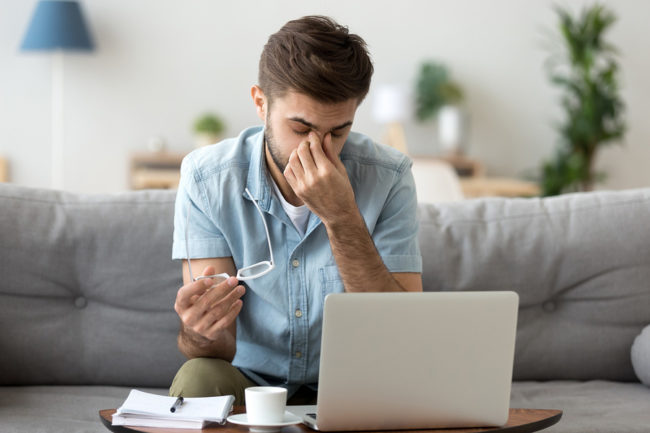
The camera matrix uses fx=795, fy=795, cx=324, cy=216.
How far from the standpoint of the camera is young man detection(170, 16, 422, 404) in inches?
60.9

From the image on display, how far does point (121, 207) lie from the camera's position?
194 cm

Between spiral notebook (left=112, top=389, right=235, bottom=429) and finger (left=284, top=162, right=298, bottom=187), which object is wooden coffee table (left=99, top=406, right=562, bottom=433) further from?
finger (left=284, top=162, right=298, bottom=187)

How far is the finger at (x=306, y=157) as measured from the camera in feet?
5.03

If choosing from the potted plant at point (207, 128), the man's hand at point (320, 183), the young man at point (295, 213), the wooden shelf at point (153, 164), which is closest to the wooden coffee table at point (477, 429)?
the young man at point (295, 213)

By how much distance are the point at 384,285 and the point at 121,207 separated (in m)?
0.74

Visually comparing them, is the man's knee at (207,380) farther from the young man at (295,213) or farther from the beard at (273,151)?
the beard at (273,151)

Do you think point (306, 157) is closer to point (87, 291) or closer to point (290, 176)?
point (290, 176)

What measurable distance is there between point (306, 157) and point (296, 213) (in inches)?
7.9

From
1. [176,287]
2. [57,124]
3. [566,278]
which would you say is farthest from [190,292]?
[57,124]

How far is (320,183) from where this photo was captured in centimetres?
152

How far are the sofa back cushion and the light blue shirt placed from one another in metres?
0.27

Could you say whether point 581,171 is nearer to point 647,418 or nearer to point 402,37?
point 402,37

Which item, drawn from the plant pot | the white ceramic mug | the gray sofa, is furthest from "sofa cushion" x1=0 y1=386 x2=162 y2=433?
the plant pot

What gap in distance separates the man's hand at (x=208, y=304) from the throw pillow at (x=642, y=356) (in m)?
1.09
